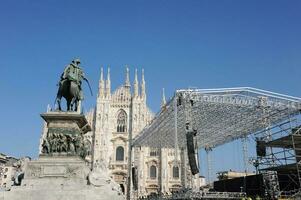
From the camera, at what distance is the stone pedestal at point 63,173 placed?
8.55 meters

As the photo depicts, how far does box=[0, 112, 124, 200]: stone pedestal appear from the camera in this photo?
28.0 feet

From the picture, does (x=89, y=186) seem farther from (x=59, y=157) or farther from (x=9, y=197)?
(x=9, y=197)

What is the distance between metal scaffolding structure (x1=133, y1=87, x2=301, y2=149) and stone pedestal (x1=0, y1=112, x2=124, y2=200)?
1212cm

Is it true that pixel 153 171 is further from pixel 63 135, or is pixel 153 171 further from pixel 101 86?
pixel 63 135

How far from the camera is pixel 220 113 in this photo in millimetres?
25547

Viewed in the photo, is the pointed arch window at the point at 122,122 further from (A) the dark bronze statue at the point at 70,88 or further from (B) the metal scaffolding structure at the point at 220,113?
(A) the dark bronze statue at the point at 70,88

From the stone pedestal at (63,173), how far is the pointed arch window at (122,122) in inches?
1474

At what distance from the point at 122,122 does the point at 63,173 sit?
128 ft

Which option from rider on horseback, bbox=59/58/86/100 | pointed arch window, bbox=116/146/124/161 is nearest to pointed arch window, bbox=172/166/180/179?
pointed arch window, bbox=116/146/124/161

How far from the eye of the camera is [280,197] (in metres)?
21.3

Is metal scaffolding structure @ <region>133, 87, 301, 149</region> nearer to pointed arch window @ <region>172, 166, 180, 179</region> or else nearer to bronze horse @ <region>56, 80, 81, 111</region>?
bronze horse @ <region>56, 80, 81, 111</region>

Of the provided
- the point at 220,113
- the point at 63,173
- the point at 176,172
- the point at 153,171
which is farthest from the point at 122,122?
the point at 63,173

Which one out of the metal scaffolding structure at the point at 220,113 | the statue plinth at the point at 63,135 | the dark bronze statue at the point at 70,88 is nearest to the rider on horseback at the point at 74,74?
the dark bronze statue at the point at 70,88

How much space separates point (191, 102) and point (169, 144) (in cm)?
1526
